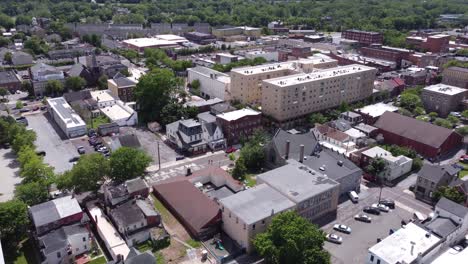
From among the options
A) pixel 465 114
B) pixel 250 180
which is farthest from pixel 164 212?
pixel 465 114

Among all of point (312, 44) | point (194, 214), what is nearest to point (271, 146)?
point (194, 214)

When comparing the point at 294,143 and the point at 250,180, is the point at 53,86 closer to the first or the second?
the point at 250,180

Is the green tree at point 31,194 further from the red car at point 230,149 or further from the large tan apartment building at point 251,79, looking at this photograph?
the large tan apartment building at point 251,79

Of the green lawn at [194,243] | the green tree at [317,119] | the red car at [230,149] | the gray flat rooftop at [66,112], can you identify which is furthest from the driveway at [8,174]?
the green tree at [317,119]

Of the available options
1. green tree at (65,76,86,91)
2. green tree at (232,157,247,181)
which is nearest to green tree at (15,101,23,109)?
green tree at (65,76,86,91)

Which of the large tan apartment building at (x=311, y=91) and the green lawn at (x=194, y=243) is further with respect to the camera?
the large tan apartment building at (x=311, y=91)

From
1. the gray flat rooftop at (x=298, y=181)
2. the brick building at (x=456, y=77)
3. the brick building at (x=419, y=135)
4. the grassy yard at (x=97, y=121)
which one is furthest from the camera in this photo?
the brick building at (x=456, y=77)
